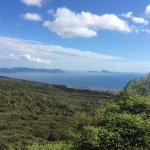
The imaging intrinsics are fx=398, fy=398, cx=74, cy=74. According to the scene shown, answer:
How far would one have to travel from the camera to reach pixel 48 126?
94125 mm

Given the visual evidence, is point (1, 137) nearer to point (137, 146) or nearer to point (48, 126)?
point (48, 126)

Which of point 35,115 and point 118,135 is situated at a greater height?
point 118,135

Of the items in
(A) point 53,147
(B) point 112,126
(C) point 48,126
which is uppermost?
(B) point 112,126

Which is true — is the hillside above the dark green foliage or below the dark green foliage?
below

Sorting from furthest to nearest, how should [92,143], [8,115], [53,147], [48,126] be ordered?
[8,115], [48,126], [53,147], [92,143]

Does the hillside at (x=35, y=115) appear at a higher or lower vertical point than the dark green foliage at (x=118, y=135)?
lower

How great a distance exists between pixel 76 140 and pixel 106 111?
503cm

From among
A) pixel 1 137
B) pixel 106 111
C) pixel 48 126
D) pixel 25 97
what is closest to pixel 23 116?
pixel 48 126

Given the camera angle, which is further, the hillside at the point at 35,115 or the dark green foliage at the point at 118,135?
the hillside at the point at 35,115

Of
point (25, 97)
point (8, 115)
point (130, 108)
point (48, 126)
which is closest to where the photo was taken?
point (130, 108)

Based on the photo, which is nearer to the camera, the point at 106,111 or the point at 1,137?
the point at 106,111

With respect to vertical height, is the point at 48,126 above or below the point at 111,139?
below

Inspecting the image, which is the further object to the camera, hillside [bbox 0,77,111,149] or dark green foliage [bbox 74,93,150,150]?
hillside [bbox 0,77,111,149]

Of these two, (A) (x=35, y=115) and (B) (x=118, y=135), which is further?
(A) (x=35, y=115)
